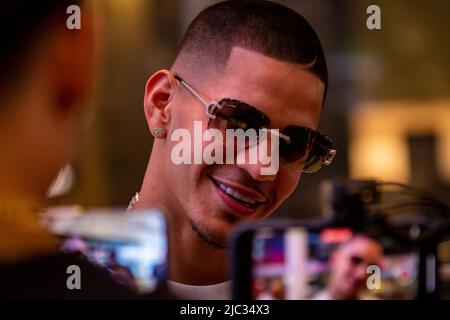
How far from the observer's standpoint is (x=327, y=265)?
4.60 ft

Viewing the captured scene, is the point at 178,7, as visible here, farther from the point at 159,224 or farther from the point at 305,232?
the point at 305,232

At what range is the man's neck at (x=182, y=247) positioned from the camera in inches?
57.0

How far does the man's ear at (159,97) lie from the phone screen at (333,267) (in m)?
0.36

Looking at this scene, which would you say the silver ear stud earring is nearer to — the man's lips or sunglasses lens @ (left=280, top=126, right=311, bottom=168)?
the man's lips

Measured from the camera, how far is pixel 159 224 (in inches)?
57.1

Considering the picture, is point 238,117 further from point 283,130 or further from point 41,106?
point 41,106

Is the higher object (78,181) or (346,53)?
(346,53)

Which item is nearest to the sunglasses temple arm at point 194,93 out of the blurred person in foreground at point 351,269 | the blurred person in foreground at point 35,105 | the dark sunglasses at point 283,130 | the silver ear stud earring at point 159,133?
the dark sunglasses at point 283,130

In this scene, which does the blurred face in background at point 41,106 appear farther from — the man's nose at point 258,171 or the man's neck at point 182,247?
the man's nose at point 258,171

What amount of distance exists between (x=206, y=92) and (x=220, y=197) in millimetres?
233

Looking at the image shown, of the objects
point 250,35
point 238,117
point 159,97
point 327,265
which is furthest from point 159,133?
point 327,265

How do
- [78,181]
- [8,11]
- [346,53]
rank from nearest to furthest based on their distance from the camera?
[8,11] < [78,181] < [346,53]
